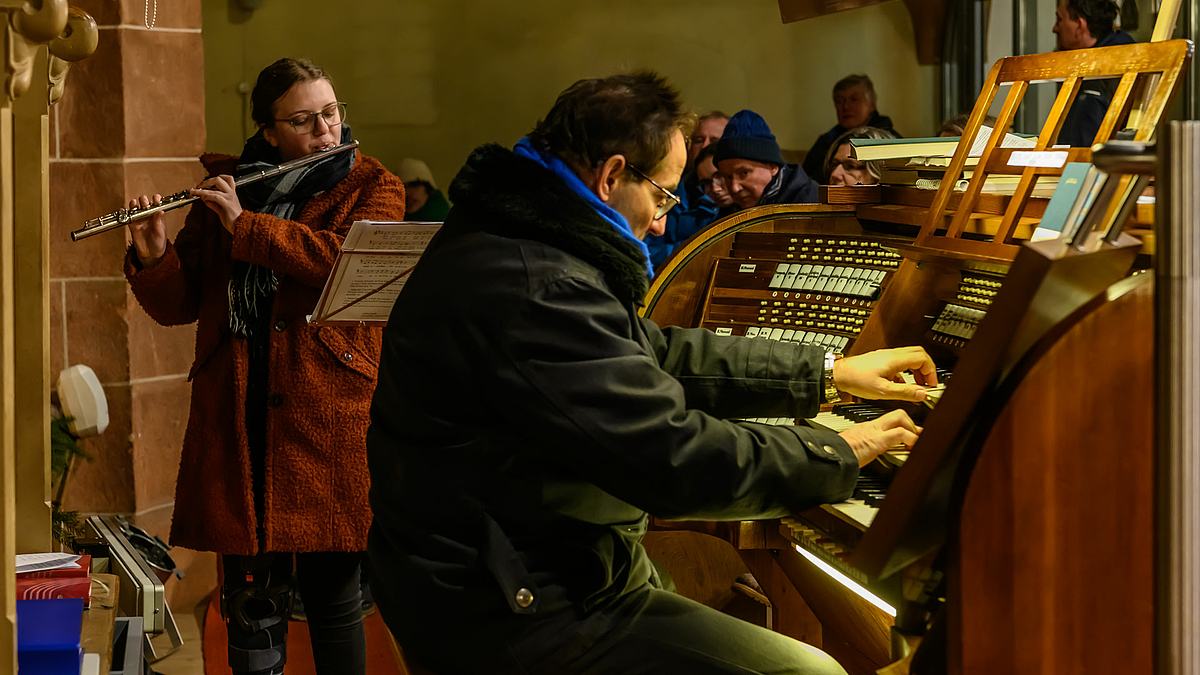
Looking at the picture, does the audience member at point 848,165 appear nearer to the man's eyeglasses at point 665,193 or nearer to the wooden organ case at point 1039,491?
the man's eyeglasses at point 665,193

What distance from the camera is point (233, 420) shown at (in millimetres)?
2811

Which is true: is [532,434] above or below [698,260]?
below

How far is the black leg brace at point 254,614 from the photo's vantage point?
9.43 ft

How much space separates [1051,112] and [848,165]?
7.15ft

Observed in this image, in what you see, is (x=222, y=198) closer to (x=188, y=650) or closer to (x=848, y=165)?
(x=188, y=650)

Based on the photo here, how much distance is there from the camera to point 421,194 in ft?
20.6

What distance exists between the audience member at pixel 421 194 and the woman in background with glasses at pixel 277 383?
→ 3.31 metres

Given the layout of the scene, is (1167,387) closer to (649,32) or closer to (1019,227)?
(1019,227)

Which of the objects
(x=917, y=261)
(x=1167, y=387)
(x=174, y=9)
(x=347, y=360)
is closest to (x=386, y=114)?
(x=174, y=9)

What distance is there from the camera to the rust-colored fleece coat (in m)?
2.79

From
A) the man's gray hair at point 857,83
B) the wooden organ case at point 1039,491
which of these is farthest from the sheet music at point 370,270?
the man's gray hair at point 857,83

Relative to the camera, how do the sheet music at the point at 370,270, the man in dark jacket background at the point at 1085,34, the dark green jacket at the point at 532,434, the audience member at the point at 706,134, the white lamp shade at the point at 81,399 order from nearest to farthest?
the dark green jacket at the point at 532,434 → the sheet music at the point at 370,270 → the white lamp shade at the point at 81,399 → the man in dark jacket background at the point at 1085,34 → the audience member at the point at 706,134

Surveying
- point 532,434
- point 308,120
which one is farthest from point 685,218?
point 532,434

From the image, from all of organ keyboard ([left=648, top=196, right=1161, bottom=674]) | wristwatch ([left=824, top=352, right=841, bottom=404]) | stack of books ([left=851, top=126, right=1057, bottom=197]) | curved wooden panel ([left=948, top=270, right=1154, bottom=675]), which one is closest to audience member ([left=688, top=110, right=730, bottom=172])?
organ keyboard ([left=648, top=196, right=1161, bottom=674])
